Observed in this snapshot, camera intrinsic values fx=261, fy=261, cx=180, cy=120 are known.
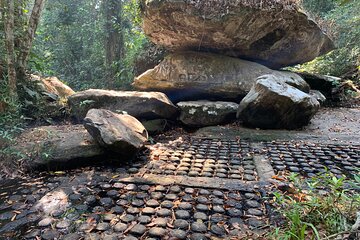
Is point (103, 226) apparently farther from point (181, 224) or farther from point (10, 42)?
point (10, 42)

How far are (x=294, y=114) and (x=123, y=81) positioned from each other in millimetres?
5943

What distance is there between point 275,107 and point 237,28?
1799mm

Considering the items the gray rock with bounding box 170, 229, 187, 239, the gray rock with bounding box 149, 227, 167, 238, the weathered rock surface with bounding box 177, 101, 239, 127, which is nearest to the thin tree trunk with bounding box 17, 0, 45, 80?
the weathered rock surface with bounding box 177, 101, 239, 127

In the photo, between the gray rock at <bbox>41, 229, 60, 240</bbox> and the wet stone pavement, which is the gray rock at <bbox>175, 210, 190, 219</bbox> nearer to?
the wet stone pavement

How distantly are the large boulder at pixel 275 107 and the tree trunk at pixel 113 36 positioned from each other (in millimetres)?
6262

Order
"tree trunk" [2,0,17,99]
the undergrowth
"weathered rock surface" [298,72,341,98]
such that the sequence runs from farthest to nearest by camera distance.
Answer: "weathered rock surface" [298,72,341,98] → "tree trunk" [2,0,17,99] → the undergrowth

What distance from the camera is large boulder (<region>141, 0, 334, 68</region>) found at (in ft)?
15.9

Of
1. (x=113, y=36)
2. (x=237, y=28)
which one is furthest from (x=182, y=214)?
(x=113, y=36)

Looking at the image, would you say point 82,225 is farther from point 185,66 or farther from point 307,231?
point 185,66

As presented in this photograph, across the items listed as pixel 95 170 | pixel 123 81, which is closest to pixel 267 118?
pixel 95 170

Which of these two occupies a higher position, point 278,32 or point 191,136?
point 278,32

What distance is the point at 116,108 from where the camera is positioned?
4652mm

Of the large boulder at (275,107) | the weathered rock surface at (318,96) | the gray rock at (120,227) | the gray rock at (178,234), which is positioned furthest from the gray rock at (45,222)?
the weathered rock surface at (318,96)

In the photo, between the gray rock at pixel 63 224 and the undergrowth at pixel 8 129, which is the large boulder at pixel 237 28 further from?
the gray rock at pixel 63 224
